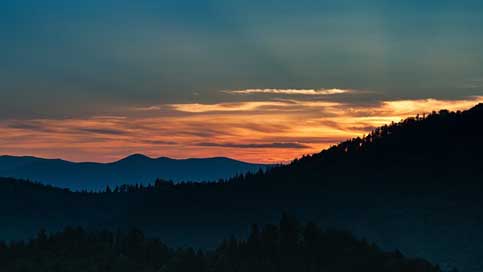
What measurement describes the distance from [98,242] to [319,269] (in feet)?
161

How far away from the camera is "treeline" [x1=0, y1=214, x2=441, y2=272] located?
384ft

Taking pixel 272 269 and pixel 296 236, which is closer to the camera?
pixel 272 269

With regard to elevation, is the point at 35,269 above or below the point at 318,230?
below

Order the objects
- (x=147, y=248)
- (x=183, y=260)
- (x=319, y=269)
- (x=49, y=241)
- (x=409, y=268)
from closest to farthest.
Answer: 1. (x=409, y=268)
2. (x=319, y=269)
3. (x=183, y=260)
4. (x=147, y=248)
5. (x=49, y=241)

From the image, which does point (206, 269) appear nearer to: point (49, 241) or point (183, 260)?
point (183, 260)

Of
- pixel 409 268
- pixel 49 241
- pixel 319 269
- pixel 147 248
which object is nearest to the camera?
pixel 409 268

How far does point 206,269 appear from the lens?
4798 inches

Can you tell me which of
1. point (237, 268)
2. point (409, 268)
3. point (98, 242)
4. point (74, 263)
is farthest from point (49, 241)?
point (409, 268)

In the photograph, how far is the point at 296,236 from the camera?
129 meters

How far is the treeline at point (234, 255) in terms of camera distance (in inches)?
4609

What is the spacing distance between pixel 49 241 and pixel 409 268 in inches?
2996

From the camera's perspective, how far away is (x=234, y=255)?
130m

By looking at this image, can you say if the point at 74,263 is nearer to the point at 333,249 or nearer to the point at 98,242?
the point at 98,242

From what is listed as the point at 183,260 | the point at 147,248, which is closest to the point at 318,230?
the point at 183,260
